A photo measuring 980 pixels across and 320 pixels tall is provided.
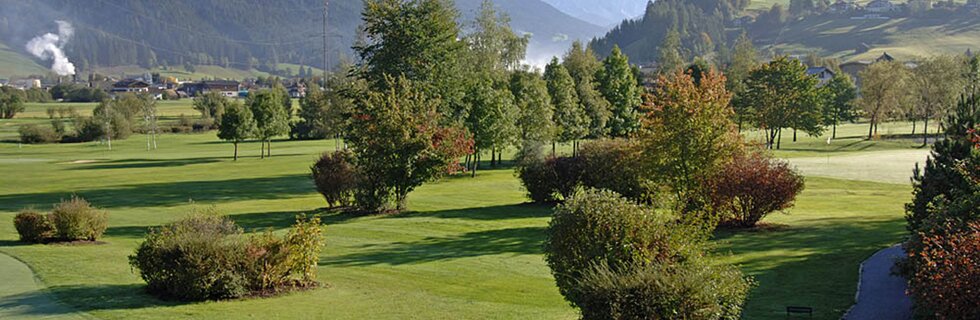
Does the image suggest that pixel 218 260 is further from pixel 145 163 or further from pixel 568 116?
pixel 145 163

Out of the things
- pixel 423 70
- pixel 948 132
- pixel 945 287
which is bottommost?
pixel 945 287

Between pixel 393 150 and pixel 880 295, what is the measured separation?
81.6ft

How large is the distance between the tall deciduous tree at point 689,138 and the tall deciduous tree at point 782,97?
2163 inches

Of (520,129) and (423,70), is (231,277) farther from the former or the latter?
(520,129)

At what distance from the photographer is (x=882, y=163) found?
64.6 meters

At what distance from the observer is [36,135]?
350ft

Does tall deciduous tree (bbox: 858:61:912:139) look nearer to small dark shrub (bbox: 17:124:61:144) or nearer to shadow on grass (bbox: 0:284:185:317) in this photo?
shadow on grass (bbox: 0:284:185:317)

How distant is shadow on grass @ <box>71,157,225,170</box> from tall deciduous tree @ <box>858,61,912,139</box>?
252ft

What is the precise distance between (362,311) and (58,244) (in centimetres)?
1503

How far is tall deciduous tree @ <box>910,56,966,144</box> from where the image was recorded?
98.1 metres

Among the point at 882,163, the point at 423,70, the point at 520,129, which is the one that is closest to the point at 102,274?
the point at 423,70

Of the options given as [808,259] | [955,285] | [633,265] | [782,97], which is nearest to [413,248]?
[808,259]

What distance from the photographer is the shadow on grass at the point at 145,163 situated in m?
70.0

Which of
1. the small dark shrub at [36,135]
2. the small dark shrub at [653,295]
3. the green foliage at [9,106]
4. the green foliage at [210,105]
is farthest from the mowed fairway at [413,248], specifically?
the green foliage at [9,106]
